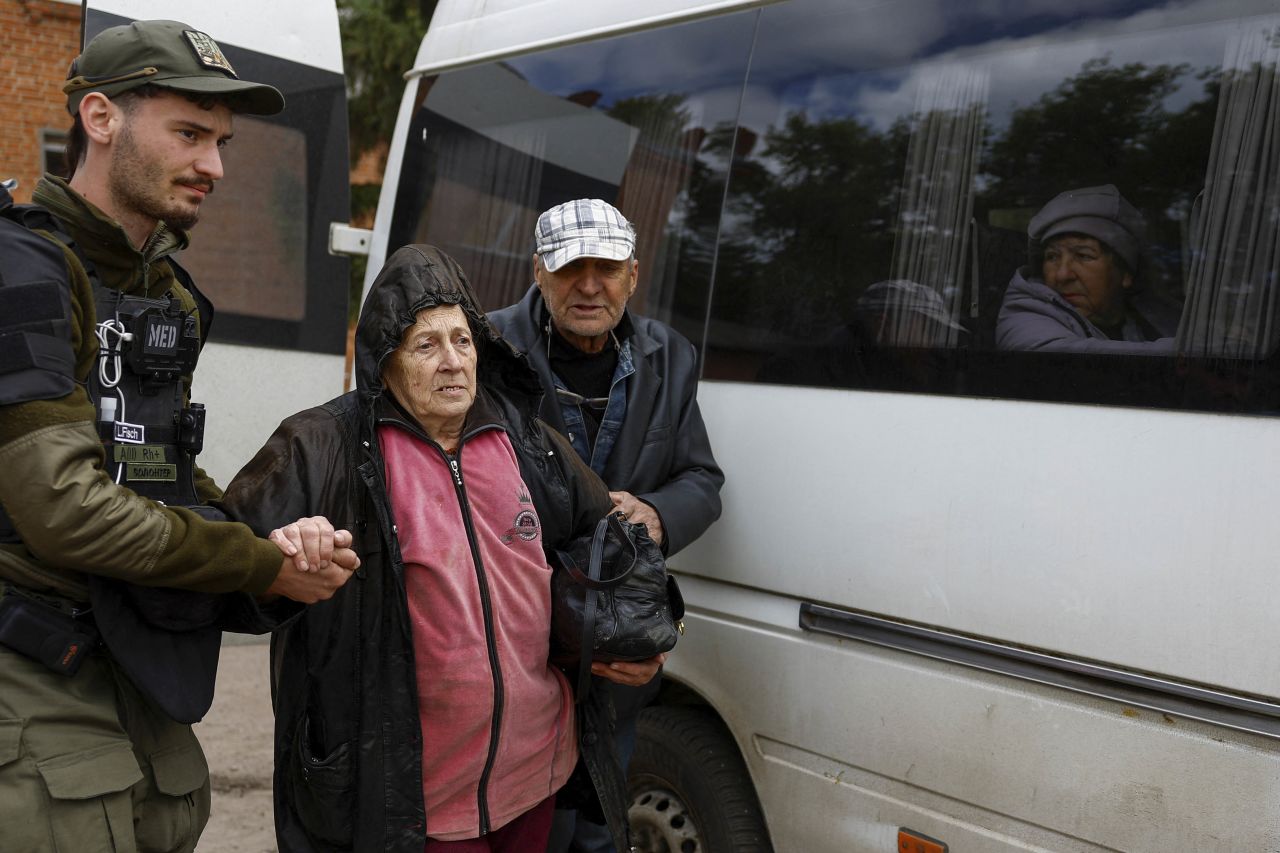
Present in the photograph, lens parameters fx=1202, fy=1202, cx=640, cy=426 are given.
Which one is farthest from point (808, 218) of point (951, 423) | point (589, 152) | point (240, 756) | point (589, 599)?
point (240, 756)

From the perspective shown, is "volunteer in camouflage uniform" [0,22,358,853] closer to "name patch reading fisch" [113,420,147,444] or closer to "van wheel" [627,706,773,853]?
"name patch reading fisch" [113,420,147,444]

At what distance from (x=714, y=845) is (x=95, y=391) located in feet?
6.15

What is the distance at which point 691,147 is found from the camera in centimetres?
325

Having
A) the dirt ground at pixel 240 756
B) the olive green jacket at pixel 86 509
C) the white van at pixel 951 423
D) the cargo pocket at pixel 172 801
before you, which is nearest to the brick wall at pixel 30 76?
the dirt ground at pixel 240 756

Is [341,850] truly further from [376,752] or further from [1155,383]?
[1155,383]

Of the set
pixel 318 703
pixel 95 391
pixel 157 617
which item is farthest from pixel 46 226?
pixel 318 703

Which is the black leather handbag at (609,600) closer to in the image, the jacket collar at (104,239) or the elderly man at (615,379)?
the elderly man at (615,379)

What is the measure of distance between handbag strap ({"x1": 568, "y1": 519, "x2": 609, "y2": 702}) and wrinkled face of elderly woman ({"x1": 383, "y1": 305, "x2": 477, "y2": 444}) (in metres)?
0.36

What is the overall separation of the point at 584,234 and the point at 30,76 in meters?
12.2

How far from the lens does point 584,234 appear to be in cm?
280

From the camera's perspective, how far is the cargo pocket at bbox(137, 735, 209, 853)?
7.00 ft

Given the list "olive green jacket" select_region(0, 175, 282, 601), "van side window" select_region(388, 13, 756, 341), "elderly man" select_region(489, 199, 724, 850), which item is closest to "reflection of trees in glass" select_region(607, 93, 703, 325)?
"van side window" select_region(388, 13, 756, 341)

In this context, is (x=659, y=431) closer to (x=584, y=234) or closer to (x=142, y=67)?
Answer: (x=584, y=234)

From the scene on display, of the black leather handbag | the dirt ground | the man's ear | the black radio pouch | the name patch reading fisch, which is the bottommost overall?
the dirt ground
